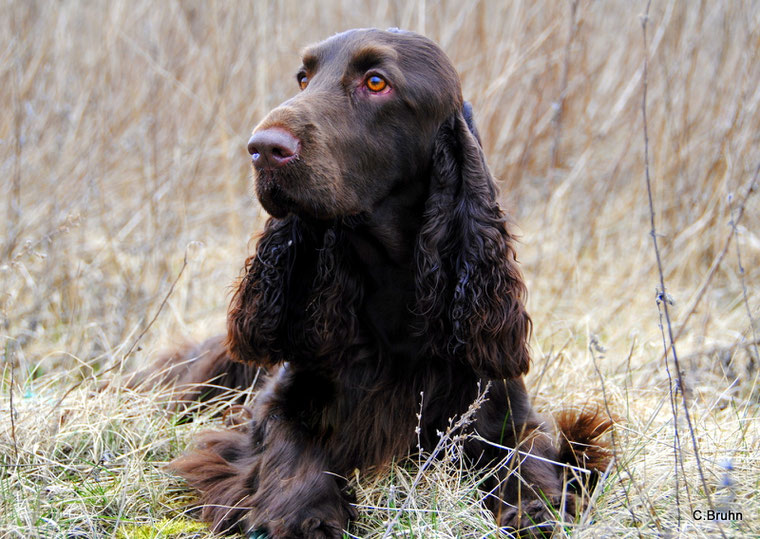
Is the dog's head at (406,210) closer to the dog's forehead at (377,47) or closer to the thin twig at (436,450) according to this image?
the dog's forehead at (377,47)

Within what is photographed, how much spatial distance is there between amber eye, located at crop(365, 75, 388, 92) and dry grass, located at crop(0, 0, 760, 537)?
4.53ft

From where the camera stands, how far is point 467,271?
2.37m

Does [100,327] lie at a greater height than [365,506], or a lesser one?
lesser

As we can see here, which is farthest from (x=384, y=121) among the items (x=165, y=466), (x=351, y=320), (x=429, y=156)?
(x=165, y=466)

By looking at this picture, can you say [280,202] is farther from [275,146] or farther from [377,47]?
[377,47]

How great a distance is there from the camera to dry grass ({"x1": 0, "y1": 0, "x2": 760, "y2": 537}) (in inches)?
136

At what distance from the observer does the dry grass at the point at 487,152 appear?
136 inches

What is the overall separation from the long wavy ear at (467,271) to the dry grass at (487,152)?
0.83 m

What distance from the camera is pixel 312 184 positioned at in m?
2.12

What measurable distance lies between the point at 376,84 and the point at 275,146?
16.2 inches

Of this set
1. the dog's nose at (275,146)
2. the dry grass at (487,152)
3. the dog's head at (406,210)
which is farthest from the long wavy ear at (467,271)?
the dry grass at (487,152)

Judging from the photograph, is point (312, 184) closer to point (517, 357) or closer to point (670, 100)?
point (517, 357)

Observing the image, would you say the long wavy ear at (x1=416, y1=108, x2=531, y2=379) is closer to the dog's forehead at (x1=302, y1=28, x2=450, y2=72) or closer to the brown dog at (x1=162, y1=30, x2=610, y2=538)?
the brown dog at (x1=162, y1=30, x2=610, y2=538)

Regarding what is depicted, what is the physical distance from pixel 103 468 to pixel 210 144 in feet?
12.0
